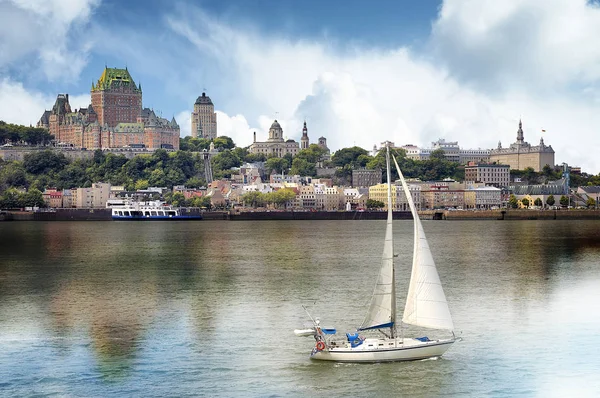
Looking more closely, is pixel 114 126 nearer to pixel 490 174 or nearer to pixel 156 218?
pixel 156 218

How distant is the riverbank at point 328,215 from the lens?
13412 centimetres

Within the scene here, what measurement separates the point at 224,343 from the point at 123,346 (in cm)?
270

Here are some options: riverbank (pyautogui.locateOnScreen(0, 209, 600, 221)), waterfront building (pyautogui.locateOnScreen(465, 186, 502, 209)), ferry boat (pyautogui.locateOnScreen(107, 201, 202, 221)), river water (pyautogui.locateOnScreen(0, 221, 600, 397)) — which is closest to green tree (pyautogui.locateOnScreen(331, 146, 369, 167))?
waterfront building (pyautogui.locateOnScreen(465, 186, 502, 209))

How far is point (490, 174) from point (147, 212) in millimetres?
64065

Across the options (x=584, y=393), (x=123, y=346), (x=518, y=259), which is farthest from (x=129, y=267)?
(x=584, y=393)

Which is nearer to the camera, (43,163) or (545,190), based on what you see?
(545,190)

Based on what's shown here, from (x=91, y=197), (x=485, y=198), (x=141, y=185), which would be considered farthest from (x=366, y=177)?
(x=91, y=197)

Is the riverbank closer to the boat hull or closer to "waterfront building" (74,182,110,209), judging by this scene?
the boat hull

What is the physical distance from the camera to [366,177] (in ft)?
570

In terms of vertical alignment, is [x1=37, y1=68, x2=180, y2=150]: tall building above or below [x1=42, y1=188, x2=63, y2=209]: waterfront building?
above

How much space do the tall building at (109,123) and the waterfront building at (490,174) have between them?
5674cm

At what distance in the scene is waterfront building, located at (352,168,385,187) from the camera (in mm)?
173000

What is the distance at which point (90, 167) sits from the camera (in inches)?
6599

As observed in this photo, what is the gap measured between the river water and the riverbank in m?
77.2
